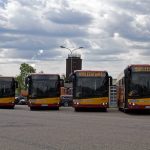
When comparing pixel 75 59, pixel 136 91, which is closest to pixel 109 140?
pixel 136 91

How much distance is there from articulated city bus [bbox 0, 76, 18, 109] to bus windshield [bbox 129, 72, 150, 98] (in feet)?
53.7

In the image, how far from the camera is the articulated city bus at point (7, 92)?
4916cm

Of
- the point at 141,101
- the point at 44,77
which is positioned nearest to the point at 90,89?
Result: the point at 141,101

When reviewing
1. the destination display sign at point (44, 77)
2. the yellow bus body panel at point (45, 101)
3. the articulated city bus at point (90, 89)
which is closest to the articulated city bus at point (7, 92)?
the destination display sign at point (44, 77)

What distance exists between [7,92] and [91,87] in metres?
11.7

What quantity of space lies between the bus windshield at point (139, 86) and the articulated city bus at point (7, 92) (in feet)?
53.7

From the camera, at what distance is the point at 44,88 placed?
44219mm

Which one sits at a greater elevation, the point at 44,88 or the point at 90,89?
the point at 44,88

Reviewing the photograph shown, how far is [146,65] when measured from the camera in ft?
118

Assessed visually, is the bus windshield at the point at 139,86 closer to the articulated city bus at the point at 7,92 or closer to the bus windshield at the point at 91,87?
the bus windshield at the point at 91,87

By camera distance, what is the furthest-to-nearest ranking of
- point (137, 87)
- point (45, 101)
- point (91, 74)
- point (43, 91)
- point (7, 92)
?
point (7, 92) < point (43, 91) < point (45, 101) < point (91, 74) < point (137, 87)

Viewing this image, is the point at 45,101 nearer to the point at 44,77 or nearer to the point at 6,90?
the point at 44,77

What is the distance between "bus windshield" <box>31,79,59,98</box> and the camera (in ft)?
144

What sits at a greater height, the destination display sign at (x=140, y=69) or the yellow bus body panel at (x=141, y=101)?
the destination display sign at (x=140, y=69)
